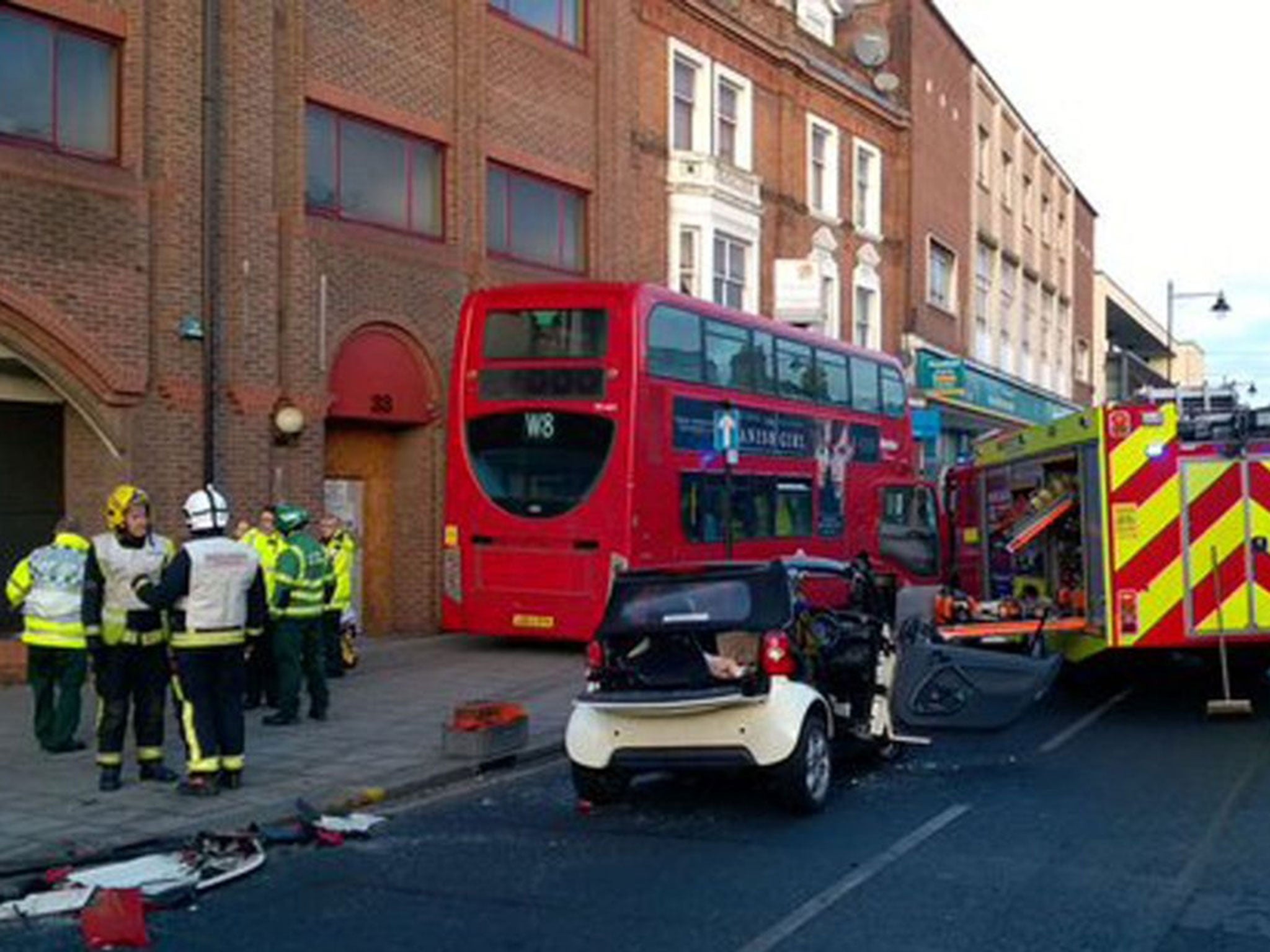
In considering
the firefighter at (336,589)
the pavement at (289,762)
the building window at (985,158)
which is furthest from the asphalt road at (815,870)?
the building window at (985,158)

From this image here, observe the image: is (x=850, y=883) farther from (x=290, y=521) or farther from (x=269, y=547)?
(x=269, y=547)

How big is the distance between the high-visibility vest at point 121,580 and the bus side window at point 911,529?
1365 centimetres

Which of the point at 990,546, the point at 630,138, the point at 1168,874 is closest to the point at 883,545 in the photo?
the point at 990,546

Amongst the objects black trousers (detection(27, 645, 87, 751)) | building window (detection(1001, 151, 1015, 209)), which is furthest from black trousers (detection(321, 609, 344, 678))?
building window (detection(1001, 151, 1015, 209))

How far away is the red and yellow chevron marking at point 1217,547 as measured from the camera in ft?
38.2

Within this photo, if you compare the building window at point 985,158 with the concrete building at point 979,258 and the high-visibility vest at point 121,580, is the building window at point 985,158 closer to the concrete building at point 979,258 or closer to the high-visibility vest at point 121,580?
the concrete building at point 979,258

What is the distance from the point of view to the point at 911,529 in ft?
70.3

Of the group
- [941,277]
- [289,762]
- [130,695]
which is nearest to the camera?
[130,695]

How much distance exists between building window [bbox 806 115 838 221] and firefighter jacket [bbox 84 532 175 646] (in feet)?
76.6

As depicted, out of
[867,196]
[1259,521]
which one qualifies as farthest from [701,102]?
[1259,521]

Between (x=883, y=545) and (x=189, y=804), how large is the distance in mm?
14363

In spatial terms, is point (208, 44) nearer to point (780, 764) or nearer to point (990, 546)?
point (990, 546)

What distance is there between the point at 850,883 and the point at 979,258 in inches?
1504

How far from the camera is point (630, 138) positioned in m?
23.8
